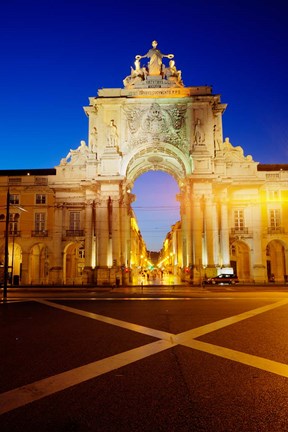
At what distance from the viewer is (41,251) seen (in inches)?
1961

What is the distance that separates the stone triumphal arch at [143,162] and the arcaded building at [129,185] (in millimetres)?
131

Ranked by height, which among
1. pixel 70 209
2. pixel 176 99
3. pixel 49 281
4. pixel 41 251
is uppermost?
pixel 176 99

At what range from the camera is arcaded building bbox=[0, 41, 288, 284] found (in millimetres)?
42781

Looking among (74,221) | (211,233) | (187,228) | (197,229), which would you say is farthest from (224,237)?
(74,221)

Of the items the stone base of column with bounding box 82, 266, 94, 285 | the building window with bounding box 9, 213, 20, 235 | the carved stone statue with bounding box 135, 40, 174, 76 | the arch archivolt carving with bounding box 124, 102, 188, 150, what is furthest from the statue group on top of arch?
the stone base of column with bounding box 82, 266, 94, 285

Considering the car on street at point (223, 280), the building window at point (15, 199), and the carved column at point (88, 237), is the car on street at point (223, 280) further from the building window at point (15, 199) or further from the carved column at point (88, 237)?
the building window at point (15, 199)

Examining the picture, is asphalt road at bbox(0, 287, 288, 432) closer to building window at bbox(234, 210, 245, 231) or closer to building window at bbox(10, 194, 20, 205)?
building window at bbox(234, 210, 245, 231)

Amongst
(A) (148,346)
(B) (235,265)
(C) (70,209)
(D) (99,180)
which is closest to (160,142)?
(D) (99,180)

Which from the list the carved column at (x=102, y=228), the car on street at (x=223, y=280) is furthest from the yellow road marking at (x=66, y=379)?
the carved column at (x=102, y=228)

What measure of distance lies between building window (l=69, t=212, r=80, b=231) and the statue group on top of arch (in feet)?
63.0

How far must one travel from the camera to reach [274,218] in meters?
44.5

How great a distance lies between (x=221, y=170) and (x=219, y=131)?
654 centimetres

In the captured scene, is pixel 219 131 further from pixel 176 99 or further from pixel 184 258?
pixel 184 258

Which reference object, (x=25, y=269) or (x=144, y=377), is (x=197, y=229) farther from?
(x=144, y=377)
